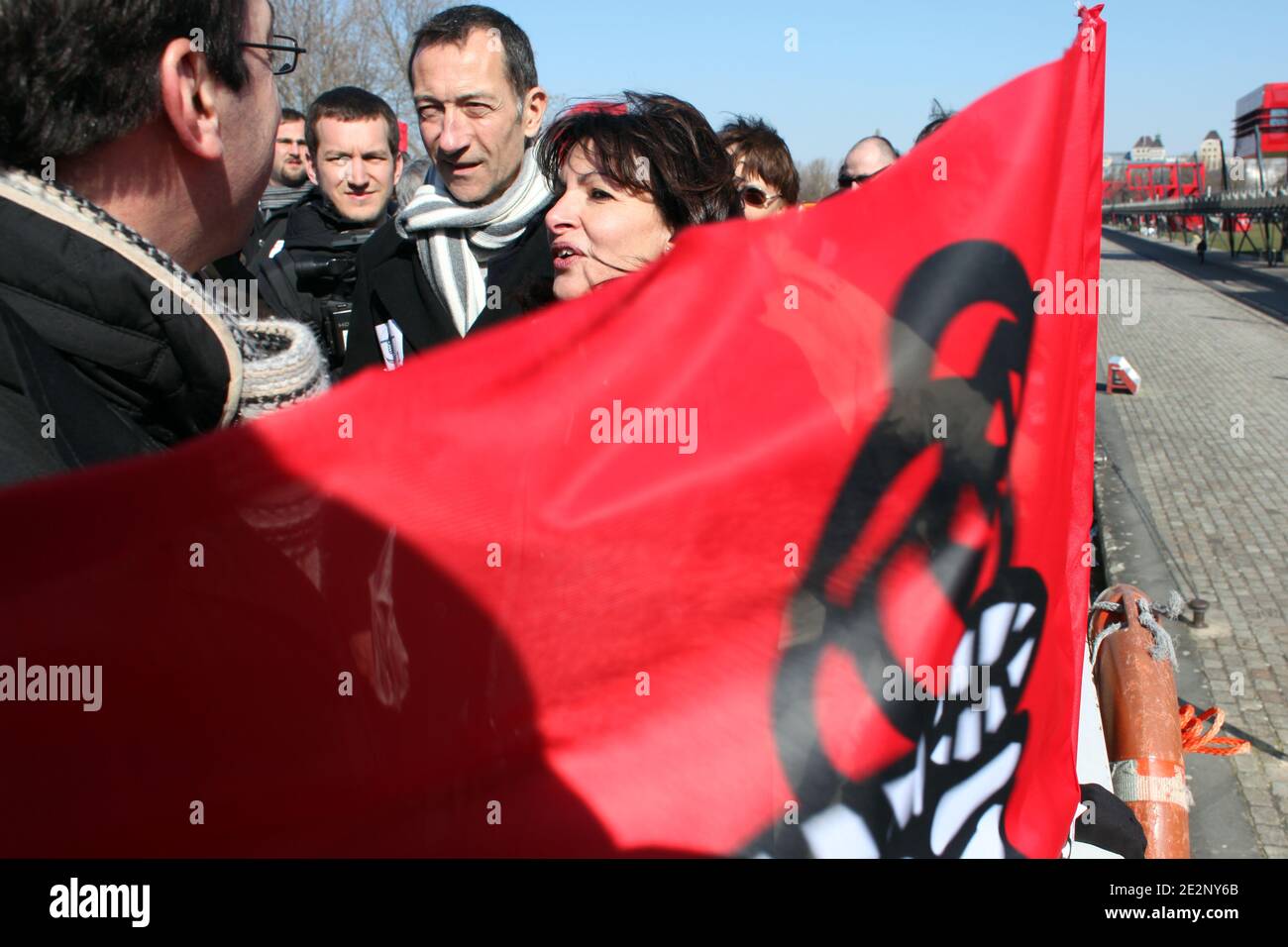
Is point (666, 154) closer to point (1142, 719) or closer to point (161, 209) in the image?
point (161, 209)

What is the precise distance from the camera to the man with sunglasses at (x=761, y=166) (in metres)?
4.40

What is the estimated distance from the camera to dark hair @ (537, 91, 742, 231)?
8.63 feet

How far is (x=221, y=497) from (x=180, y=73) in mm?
556

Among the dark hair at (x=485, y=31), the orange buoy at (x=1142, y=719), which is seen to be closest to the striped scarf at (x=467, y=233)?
the dark hair at (x=485, y=31)

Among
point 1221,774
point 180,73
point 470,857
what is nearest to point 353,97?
point 180,73

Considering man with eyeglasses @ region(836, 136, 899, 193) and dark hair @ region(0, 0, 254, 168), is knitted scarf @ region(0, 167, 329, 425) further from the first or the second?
man with eyeglasses @ region(836, 136, 899, 193)

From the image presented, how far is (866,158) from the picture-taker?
552 cm

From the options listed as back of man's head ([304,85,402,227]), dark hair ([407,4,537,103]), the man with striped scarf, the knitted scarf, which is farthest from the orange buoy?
back of man's head ([304,85,402,227])

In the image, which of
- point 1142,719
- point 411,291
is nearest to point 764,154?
point 411,291

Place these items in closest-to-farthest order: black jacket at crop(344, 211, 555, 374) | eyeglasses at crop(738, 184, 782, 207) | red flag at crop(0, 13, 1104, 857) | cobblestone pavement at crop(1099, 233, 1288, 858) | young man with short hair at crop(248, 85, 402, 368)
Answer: red flag at crop(0, 13, 1104, 857) < black jacket at crop(344, 211, 555, 374) < eyeglasses at crop(738, 184, 782, 207) < young man with short hair at crop(248, 85, 402, 368) < cobblestone pavement at crop(1099, 233, 1288, 858)

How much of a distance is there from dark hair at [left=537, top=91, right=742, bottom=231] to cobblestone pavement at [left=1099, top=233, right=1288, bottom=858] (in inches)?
145

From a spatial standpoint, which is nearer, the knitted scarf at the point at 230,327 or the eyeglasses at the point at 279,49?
the knitted scarf at the point at 230,327

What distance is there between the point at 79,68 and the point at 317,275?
3534 millimetres

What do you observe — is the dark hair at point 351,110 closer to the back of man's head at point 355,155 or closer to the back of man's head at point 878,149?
the back of man's head at point 355,155
